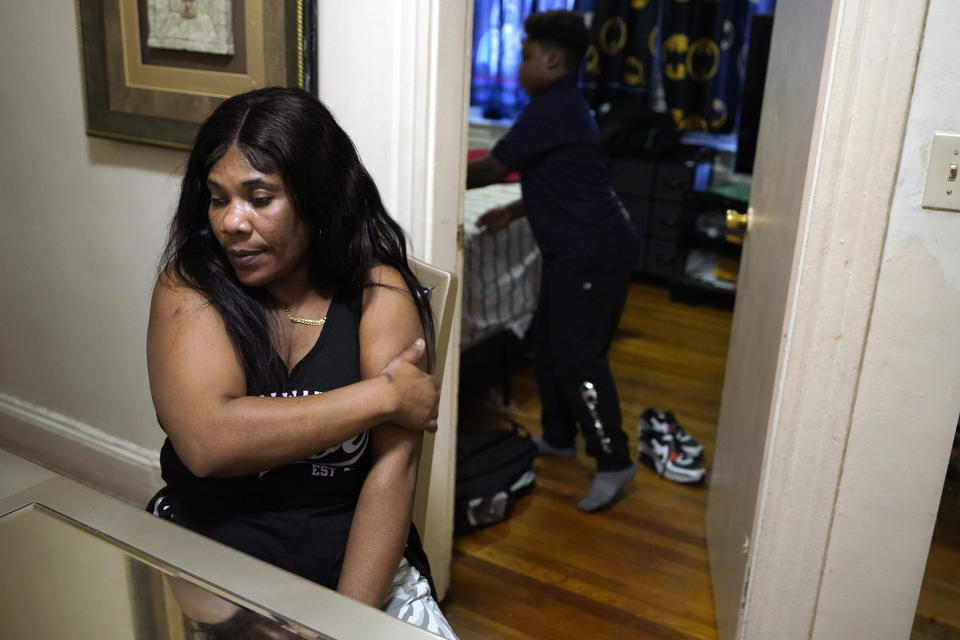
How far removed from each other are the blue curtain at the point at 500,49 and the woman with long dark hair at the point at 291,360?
4.00 metres

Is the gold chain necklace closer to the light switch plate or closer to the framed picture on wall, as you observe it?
the framed picture on wall

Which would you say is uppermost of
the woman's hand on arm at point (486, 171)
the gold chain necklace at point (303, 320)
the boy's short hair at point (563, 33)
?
the boy's short hair at point (563, 33)

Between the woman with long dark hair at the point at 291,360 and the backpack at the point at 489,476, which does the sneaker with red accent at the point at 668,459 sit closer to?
the backpack at the point at 489,476

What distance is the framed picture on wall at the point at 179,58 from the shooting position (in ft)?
5.68

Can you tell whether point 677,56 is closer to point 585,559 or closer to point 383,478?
point 585,559

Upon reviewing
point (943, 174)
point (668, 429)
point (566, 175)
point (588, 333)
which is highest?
point (943, 174)

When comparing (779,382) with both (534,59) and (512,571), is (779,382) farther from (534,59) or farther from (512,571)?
(534,59)

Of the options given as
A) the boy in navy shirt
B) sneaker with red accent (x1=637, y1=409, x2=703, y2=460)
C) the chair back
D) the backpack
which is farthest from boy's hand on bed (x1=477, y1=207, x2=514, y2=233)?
the chair back

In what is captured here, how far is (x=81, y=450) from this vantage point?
2479mm

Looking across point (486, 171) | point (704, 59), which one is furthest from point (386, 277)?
point (704, 59)

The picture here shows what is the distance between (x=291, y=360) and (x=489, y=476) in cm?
135

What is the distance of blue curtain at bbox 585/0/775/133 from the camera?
4676 mm

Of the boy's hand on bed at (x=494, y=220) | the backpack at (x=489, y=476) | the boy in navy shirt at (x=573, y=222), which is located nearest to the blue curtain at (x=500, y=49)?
the boy's hand on bed at (x=494, y=220)

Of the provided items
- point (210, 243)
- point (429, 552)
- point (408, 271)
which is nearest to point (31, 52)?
point (210, 243)
